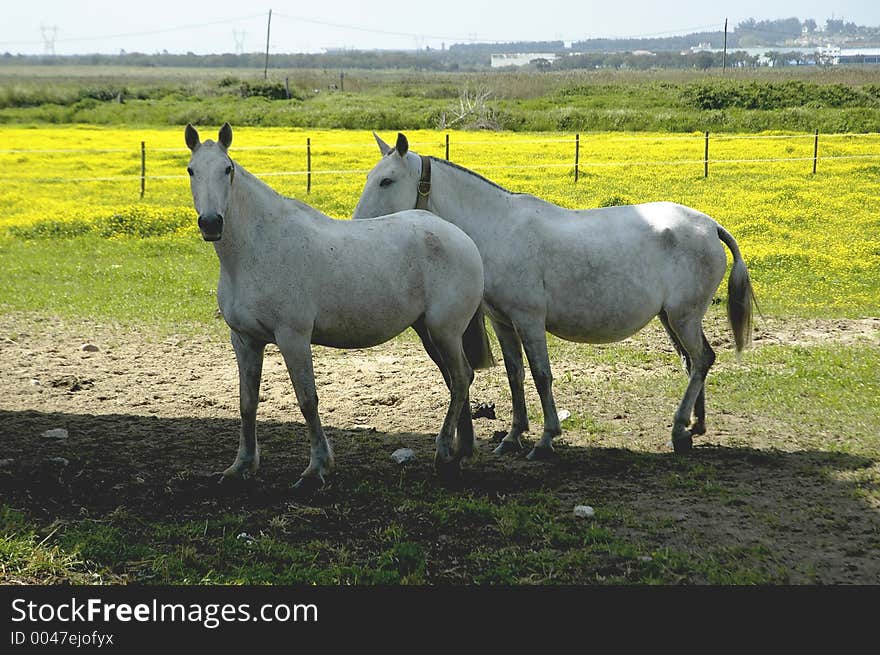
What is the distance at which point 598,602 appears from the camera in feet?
13.9

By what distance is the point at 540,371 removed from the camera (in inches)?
265

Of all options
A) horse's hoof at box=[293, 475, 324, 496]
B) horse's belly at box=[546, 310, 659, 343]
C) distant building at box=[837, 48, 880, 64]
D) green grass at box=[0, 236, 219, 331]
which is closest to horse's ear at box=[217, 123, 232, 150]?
horse's hoof at box=[293, 475, 324, 496]

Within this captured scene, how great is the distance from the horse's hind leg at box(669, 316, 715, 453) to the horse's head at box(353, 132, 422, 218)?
218cm

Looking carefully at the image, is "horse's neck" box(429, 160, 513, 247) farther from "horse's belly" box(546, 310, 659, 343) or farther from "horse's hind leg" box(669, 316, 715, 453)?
"horse's hind leg" box(669, 316, 715, 453)

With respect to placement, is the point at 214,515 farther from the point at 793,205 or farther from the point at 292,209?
the point at 793,205

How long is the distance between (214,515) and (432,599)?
1791mm

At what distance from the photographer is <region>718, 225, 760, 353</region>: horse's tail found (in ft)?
23.8

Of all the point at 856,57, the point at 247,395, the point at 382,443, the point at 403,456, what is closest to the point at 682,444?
the point at 403,456

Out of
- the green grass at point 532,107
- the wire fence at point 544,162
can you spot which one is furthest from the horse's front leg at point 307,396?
the green grass at point 532,107

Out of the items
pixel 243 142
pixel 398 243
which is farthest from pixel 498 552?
pixel 243 142

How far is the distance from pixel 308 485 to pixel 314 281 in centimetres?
128

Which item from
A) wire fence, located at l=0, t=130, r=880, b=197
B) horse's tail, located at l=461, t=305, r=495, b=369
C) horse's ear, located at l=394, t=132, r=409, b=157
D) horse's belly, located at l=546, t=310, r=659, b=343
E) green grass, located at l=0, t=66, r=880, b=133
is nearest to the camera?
horse's ear, located at l=394, t=132, r=409, b=157

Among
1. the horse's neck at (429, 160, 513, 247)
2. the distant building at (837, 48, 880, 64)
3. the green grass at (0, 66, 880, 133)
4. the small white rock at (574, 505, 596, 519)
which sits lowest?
the small white rock at (574, 505, 596, 519)

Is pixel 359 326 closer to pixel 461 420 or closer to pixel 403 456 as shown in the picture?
pixel 461 420
